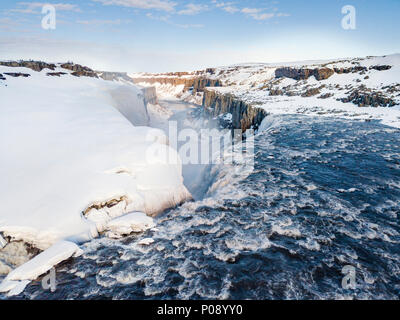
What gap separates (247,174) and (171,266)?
8.75 m

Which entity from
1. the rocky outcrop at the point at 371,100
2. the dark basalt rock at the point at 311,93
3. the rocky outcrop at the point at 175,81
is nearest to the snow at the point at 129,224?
the rocky outcrop at the point at 371,100

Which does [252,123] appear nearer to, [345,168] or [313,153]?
[313,153]

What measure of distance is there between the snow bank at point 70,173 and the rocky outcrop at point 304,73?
71574 mm

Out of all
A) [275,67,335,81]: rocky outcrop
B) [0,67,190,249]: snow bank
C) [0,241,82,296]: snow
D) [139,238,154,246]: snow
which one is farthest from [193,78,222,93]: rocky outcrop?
[0,241,82,296]: snow

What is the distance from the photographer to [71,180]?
390 inches

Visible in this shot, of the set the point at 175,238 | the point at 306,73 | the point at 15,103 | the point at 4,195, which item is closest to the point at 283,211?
the point at 175,238

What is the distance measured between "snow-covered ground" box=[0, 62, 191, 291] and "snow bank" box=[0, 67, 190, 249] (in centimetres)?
3

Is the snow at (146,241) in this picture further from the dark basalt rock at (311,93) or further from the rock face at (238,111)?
the dark basalt rock at (311,93)

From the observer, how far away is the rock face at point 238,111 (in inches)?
1411

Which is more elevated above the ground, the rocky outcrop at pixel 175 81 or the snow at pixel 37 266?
the rocky outcrop at pixel 175 81

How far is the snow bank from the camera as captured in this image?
825cm

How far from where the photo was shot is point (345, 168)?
571 inches

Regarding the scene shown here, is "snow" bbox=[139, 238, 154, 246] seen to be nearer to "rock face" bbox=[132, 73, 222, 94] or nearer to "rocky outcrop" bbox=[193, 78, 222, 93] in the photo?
"rock face" bbox=[132, 73, 222, 94]

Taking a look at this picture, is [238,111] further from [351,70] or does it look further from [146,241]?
[351,70]
